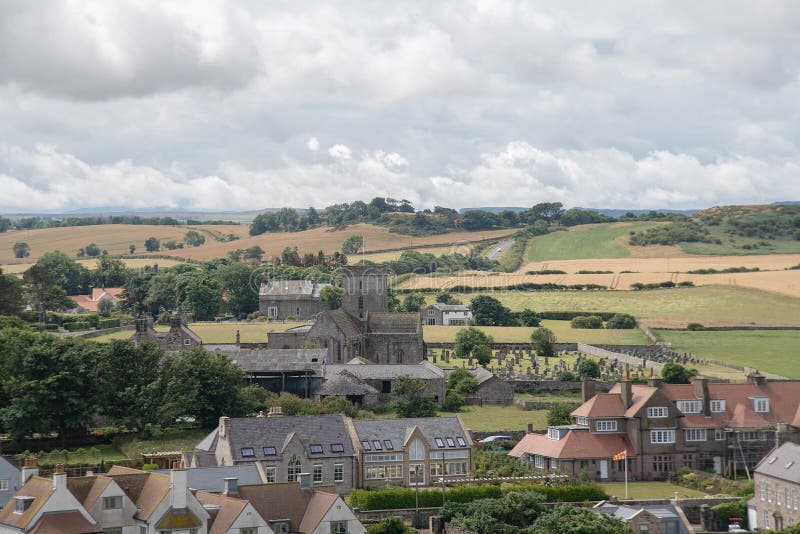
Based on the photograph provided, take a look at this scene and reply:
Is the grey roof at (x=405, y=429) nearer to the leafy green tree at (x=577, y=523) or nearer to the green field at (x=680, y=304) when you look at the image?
the leafy green tree at (x=577, y=523)

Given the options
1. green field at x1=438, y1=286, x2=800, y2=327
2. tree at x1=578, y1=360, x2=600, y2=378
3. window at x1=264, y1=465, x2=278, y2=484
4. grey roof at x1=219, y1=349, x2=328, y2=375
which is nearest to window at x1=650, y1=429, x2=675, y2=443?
window at x1=264, y1=465, x2=278, y2=484

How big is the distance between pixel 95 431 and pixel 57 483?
111ft

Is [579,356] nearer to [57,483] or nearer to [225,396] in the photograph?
[225,396]

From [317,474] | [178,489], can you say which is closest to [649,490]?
[317,474]

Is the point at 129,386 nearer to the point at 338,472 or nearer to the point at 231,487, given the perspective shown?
the point at 338,472

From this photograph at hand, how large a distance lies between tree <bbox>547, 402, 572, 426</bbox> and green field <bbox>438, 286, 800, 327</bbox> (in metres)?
60.4

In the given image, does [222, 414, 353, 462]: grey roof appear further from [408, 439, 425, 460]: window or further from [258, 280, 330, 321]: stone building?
[258, 280, 330, 321]: stone building

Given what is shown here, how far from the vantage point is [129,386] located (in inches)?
3155

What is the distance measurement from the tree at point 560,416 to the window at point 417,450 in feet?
49.2

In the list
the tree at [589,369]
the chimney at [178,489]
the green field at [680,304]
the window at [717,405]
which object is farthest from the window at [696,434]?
the green field at [680,304]

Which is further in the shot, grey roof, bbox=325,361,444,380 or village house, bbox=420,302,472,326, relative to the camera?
village house, bbox=420,302,472,326

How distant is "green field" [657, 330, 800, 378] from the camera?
11512cm

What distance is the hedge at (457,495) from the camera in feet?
212

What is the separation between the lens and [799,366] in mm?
113750
